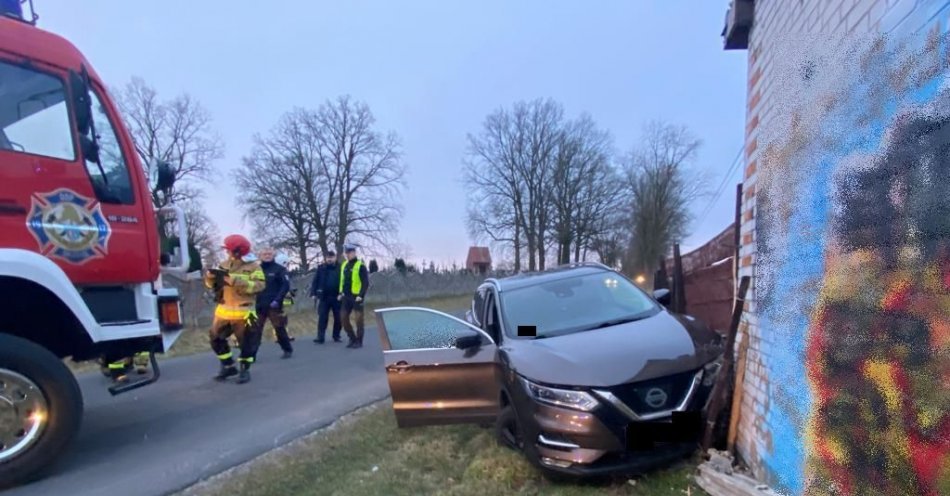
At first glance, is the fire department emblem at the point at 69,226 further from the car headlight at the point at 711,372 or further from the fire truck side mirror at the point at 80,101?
the car headlight at the point at 711,372

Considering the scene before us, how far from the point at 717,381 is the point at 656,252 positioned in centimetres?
4594

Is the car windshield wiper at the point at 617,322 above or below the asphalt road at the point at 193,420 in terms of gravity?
above

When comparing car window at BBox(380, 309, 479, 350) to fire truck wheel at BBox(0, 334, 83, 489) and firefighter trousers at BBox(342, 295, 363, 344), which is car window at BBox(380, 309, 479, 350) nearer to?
fire truck wheel at BBox(0, 334, 83, 489)

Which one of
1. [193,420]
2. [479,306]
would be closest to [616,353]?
[479,306]

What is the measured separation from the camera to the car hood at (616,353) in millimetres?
3359

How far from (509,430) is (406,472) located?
2.65 ft

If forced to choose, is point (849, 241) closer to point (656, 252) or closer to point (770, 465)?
point (770, 465)

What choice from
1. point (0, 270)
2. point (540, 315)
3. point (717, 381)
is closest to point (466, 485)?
point (540, 315)

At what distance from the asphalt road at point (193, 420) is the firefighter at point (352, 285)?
139 centimetres

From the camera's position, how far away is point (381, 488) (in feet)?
11.8

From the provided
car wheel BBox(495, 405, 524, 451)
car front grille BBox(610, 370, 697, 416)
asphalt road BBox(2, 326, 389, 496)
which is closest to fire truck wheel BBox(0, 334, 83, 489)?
asphalt road BBox(2, 326, 389, 496)

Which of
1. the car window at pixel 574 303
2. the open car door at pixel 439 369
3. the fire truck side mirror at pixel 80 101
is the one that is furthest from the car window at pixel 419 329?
the fire truck side mirror at pixel 80 101

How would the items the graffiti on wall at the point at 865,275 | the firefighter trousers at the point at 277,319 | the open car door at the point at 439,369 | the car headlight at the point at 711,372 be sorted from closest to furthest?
the graffiti on wall at the point at 865,275
the car headlight at the point at 711,372
the open car door at the point at 439,369
the firefighter trousers at the point at 277,319

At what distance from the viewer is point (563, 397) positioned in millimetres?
3334
